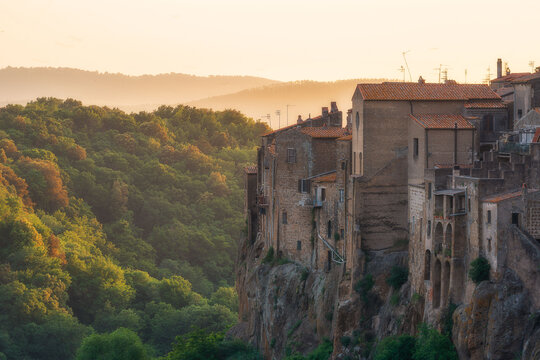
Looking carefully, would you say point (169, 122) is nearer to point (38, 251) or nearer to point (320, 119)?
point (38, 251)

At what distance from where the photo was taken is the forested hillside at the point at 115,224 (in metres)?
92.7

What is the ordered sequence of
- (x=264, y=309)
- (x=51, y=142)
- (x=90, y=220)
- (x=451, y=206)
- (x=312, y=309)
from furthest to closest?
(x=51, y=142) → (x=90, y=220) → (x=264, y=309) → (x=312, y=309) → (x=451, y=206)

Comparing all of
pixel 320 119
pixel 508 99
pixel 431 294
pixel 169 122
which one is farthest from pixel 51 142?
pixel 431 294

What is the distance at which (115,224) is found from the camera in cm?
12500

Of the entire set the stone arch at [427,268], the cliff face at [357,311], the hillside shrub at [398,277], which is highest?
the stone arch at [427,268]

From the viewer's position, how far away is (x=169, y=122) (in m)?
161

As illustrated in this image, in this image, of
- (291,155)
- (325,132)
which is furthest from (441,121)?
(291,155)

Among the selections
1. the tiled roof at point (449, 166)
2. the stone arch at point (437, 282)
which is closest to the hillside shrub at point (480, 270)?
the stone arch at point (437, 282)

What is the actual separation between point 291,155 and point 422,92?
35.0ft

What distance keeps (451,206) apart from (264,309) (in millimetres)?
21375

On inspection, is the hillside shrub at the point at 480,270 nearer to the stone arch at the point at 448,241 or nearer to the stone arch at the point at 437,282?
the stone arch at the point at 448,241

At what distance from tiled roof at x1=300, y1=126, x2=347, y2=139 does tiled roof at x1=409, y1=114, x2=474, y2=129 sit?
8.98m

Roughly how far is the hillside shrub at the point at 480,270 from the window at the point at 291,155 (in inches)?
768

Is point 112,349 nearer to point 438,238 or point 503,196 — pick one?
point 438,238
